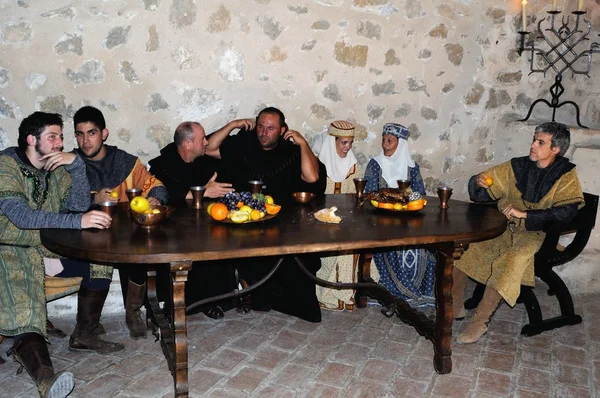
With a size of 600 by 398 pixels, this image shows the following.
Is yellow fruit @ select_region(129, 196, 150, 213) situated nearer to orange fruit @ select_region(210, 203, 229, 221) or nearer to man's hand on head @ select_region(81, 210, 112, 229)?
man's hand on head @ select_region(81, 210, 112, 229)

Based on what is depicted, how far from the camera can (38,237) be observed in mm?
3730

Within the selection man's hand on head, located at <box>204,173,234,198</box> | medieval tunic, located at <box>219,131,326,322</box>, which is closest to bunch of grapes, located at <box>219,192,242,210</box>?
man's hand on head, located at <box>204,173,234,198</box>

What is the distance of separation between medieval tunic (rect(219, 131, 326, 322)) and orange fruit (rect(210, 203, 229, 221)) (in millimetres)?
1322

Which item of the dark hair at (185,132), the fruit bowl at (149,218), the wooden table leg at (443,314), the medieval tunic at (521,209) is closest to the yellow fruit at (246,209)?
the fruit bowl at (149,218)

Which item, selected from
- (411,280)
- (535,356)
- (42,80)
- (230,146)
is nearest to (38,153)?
(42,80)

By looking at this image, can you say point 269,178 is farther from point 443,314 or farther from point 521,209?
point 521,209

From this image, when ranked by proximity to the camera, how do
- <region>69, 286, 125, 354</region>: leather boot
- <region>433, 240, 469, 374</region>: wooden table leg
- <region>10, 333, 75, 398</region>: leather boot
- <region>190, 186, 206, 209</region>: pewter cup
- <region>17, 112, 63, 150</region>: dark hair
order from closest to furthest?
<region>10, 333, 75, 398</region>: leather boot < <region>17, 112, 63, 150</region>: dark hair < <region>433, 240, 469, 374</region>: wooden table leg < <region>190, 186, 206, 209</region>: pewter cup < <region>69, 286, 125, 354</region>: leather boot

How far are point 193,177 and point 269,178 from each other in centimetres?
63

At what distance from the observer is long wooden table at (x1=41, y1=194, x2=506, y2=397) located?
10.1ft

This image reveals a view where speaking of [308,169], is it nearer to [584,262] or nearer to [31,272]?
[31,272]

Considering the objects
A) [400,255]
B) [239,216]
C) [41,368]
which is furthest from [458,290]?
[41,368]

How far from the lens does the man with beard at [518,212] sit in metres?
4.39

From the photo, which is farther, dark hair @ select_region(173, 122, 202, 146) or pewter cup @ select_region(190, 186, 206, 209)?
dark hair @ select_region(173, 122, 202, 146)

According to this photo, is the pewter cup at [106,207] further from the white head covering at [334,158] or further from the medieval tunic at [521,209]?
the medieval tunic at [521,209]
